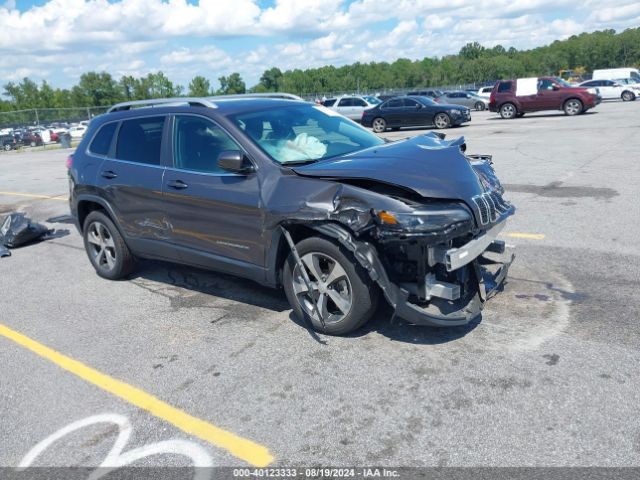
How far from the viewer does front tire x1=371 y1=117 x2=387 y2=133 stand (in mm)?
24578

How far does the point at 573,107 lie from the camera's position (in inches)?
960

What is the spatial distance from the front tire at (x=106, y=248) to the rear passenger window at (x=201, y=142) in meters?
1.38

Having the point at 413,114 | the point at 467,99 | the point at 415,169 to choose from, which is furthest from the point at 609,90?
the point at 415,169

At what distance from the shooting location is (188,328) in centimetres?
481

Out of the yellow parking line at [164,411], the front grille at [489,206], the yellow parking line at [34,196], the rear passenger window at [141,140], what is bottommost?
the yellow parking line at [164,411]

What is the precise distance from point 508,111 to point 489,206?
23.5 metres

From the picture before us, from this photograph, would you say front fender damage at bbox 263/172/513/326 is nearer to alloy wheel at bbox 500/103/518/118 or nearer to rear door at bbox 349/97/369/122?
alloy wheel at bbox 500/103/518/118

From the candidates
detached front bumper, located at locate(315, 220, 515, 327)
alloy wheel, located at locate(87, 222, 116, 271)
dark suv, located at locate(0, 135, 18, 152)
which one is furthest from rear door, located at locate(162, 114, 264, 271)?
dark suv, located at locate(0, 135, 18, 152)

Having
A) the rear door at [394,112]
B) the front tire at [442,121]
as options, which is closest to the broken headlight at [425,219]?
the front tire at [442,121]

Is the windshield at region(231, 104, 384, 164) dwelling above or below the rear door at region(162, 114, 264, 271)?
above

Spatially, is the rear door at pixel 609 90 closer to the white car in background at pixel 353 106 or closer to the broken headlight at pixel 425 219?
the white car in background at pixel 353 106

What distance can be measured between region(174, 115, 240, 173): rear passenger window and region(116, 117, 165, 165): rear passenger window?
10.9 inches

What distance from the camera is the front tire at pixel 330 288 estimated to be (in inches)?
160

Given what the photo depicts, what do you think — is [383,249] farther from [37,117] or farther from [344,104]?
[37,117]
